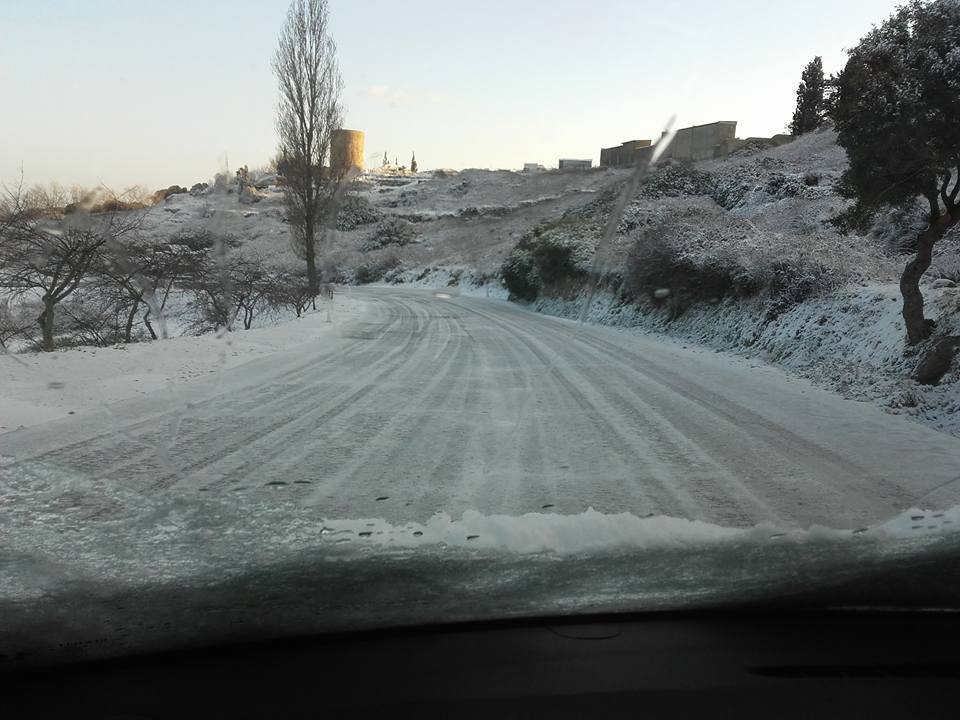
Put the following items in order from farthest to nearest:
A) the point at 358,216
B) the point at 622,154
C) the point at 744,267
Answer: the point at 358,216
the point at 622,154
the point at 744,267

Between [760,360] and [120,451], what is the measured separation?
10499 millimetres

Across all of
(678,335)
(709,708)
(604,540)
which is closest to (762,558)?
(604,540)

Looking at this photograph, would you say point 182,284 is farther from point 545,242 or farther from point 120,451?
point 545,242

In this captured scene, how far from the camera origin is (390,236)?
2330 inches

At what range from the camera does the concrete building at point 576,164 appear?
2574 inches

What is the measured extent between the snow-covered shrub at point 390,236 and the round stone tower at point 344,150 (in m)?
32.3

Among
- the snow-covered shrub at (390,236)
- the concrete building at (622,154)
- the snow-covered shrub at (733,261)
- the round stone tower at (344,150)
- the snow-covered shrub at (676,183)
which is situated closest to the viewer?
the snow-covered shrub at (733,261)

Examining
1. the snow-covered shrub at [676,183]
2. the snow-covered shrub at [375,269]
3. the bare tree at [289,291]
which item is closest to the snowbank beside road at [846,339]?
the bare tree at [289,291]

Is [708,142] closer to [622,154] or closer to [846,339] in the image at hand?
[622,154]

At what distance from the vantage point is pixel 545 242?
26.1 m

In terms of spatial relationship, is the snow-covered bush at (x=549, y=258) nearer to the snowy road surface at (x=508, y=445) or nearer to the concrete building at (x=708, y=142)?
the snowy road surface at (x=508, y=445)

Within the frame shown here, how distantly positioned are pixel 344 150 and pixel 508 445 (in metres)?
19.9

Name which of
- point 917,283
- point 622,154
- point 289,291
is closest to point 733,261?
point 917,283

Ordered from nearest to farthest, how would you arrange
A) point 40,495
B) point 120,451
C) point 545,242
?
point 40,495 < point 120,451 < point 545,242
